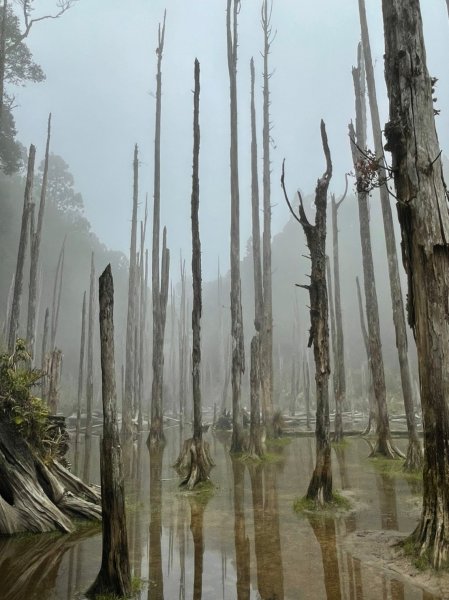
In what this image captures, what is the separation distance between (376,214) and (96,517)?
72224 mm

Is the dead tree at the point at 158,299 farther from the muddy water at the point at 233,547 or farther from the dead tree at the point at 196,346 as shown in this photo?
the muddy water at the point at 233,547

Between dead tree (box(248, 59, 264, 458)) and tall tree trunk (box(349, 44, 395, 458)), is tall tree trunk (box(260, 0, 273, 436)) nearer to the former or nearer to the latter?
dead tree (box(248, 59, 264, 458))

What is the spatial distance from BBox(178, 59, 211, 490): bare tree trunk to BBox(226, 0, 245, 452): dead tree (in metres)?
2.78

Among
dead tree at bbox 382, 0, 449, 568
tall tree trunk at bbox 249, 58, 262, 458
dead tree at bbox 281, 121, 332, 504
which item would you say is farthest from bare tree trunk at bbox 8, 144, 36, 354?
dead tree at bbox 382, 0, 449, 568

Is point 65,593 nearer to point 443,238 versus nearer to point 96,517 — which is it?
point 96,517

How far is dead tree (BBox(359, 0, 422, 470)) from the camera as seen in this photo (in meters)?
9.70

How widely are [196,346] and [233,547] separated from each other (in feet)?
17.0

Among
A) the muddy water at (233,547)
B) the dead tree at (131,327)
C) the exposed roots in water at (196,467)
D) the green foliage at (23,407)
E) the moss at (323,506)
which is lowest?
the muddy water at (233,547)

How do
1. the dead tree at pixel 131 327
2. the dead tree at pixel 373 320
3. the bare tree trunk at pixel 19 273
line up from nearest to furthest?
the dead tree at pixel 373 320 < the bare tree trunk at pixel 19 273 < the dead tree at pixel 131 327

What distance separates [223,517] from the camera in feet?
21.4

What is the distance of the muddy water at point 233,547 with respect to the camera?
13.2 ft

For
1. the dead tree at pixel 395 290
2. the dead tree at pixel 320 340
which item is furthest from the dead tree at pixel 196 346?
the dead tree at pixel 395 290

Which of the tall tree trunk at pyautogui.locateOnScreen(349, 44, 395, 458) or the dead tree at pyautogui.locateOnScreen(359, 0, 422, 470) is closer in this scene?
the dead tree at pyautogui.locateOnScreen(359, 0, 422, 470)

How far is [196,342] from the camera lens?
32.5 feet
